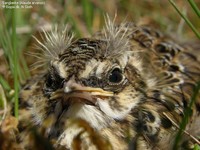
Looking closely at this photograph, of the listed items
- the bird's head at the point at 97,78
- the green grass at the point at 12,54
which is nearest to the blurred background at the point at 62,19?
the green grass at the point at 12,54

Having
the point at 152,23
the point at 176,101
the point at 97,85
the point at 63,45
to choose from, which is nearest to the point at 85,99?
the point at 97,85

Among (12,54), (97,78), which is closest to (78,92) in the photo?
(97,78)

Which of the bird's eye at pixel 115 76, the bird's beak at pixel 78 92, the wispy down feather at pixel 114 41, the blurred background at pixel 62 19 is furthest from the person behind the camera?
the blurred background at pixel 62 19

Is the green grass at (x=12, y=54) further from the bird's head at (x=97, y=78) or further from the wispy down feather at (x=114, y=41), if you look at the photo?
the wispy down feather at (x=114, y=41)

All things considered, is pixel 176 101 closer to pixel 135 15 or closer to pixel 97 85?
pixel 97 85

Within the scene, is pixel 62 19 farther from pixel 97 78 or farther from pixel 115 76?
pixel 97 78

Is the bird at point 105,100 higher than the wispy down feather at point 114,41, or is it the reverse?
the wispy down feather at point 114,41

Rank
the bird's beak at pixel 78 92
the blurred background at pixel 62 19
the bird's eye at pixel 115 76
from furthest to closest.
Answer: the blurred background at pixel 62 19
the bird's eye at pixel 115 76
the bird's beak at pixel 78 92
